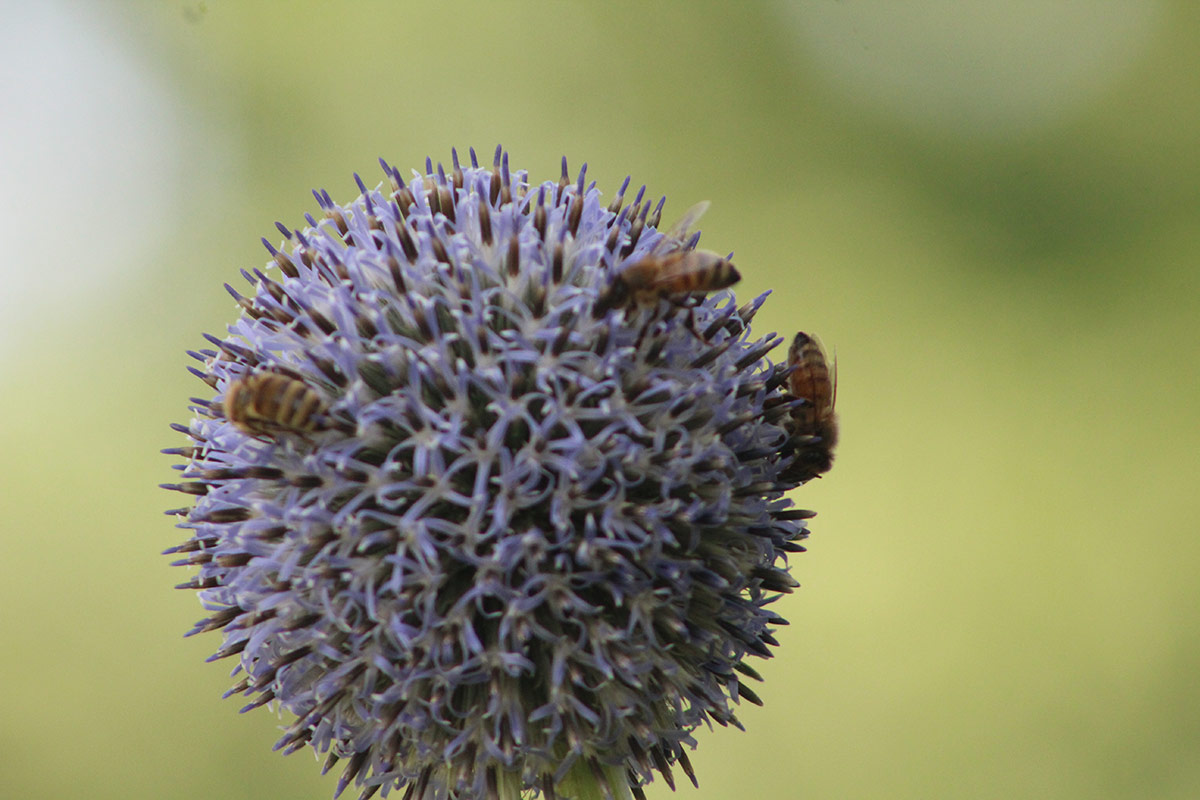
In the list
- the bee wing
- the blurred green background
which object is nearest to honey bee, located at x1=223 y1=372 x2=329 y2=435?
the bee wing

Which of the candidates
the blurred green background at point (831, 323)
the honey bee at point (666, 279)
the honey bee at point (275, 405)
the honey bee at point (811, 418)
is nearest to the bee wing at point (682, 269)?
the honey bee at point (666, 279)

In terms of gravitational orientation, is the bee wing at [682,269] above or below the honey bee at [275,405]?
above

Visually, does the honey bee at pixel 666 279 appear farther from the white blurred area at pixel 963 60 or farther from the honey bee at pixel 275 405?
the white blurred area at pixel 963 60

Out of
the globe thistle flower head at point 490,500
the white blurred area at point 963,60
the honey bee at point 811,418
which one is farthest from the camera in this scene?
the white blurred area at point 963,60

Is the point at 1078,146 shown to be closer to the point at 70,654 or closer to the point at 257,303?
the point at 257,303

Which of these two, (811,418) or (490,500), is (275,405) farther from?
(811,418)

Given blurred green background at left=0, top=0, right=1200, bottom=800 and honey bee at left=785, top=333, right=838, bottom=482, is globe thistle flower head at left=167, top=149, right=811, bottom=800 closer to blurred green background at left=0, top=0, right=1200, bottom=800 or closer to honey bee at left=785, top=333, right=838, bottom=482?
honey bee at left=785, top=333, right=838, bottom=482

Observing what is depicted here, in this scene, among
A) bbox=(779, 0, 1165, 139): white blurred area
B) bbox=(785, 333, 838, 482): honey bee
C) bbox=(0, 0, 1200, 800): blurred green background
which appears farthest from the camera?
bbox=(779, 0, 1165, 139): white blurred area
